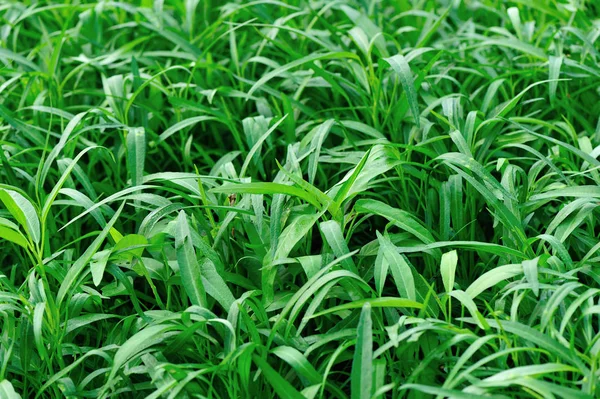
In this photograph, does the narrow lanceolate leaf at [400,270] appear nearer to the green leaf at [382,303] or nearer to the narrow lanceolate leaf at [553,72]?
the green leaf at [382,303]

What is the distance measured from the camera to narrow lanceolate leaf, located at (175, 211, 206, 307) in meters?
1.48

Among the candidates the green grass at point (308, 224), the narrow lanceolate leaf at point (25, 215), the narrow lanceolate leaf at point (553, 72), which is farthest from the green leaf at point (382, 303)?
the narrow lanceolate leaf at point (553, 72)

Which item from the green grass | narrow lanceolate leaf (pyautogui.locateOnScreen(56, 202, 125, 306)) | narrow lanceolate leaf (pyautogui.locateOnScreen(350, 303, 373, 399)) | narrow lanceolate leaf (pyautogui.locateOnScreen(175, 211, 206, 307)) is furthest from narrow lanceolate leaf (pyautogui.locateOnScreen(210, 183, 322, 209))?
narrow lanceolate leaf (pyautogui.locateOnScreen(350, 303, 373, 399))

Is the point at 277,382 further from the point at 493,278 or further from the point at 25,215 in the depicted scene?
the point at 25,215

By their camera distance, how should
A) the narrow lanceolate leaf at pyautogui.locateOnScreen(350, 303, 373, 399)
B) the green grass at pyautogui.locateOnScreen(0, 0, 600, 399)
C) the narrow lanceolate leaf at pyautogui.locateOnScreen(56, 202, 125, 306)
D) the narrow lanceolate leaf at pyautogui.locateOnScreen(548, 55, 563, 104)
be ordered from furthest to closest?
the narrow lanceolate leaf at pyautogui.locateOnScreen(548, 55, 563, 104), the narrow lanceolate leaf at pyautogui.locateOnScreen(56, 202, 125, 306), the green grass at pyautogui.locateOnScreen(0, 0, 600, 399), the narrow lanceolate leaf at pyautogui.locateOnScreen(350, 303, 373, 399)

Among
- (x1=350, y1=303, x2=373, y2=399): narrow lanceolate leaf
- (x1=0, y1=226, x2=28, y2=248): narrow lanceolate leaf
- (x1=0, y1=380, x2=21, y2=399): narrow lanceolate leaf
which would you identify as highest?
(x1=0, y1=226, x2=28, y2=248): narrow lanceolate leaf

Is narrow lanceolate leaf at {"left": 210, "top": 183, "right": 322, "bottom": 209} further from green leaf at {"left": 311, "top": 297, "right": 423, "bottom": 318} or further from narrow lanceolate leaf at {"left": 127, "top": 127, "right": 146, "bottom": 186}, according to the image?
narrow lanceolate leaf at {"left": 127, "top": 127, "right": 146, "bottom": 186}

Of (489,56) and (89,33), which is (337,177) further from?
(89,33)

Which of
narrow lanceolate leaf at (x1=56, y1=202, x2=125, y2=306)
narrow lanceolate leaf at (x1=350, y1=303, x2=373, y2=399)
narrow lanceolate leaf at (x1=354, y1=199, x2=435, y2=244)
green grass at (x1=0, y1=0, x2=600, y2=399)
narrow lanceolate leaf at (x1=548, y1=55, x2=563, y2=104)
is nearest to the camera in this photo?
narrow lanceolate leaf at (x1=350, y1=303, x2=373, y2=399)

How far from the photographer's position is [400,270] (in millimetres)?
1464

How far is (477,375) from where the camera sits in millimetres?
1313

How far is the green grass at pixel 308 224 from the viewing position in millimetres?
1365

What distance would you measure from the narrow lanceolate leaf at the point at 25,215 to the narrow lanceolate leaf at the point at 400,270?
0.68 metres

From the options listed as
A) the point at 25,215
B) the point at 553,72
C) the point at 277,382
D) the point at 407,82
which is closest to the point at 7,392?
the point at 25,215
